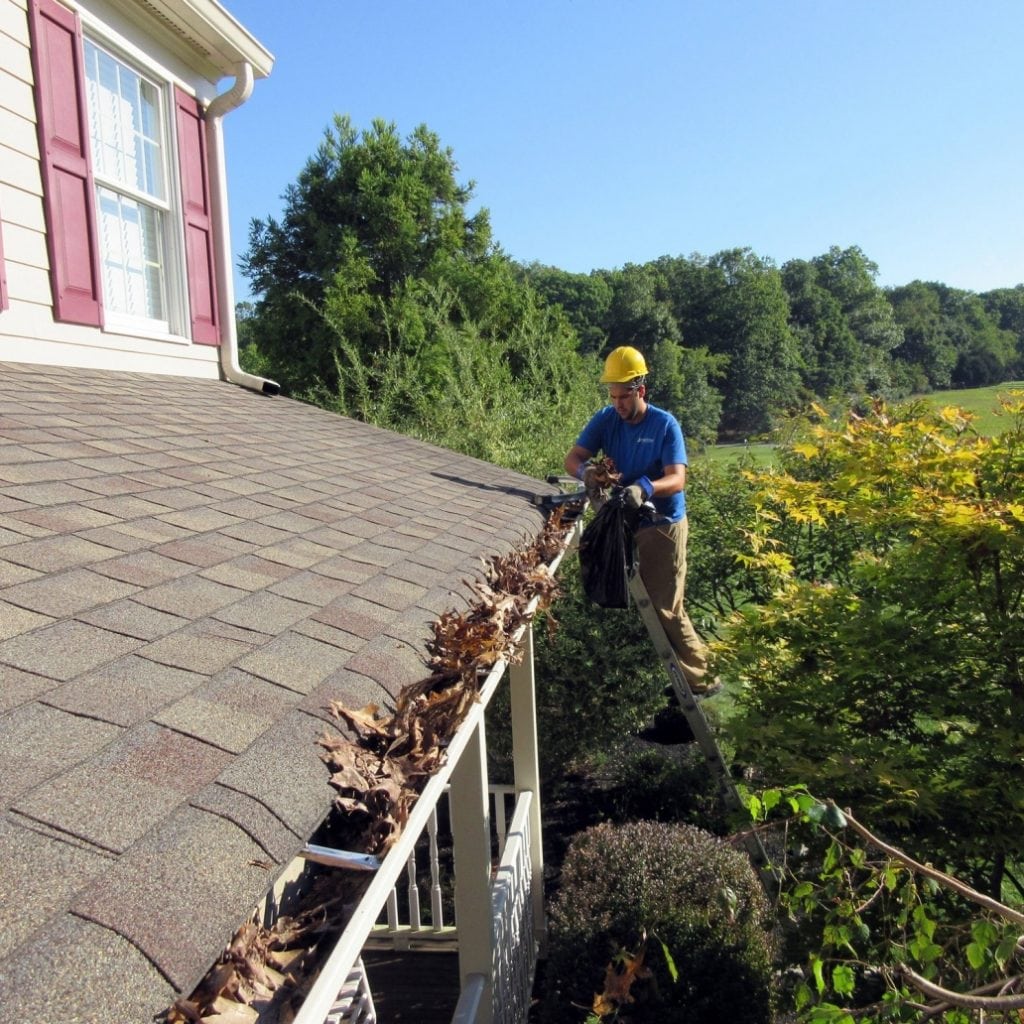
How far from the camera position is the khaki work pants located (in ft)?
18.8

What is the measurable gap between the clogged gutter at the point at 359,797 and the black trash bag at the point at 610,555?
232 cm

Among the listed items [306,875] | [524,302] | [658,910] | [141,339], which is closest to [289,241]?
[524,302]

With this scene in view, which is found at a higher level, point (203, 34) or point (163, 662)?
point (203, 34)

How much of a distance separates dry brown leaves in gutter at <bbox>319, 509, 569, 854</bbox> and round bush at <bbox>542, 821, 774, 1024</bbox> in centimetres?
211

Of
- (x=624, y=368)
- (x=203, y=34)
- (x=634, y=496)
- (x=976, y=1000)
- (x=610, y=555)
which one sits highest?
(x=203, y=34)

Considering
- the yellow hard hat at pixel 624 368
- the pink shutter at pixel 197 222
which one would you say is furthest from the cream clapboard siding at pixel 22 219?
the yellow hard hat at pixel 624 368

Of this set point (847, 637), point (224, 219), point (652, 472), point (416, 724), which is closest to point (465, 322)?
point (224, 219)

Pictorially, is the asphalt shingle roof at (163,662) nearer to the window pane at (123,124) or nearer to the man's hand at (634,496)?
the man's hand at (634,496)

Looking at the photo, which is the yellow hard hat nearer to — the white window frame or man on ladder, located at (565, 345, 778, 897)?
man on ladder, located at (565, 345, 778, 897)

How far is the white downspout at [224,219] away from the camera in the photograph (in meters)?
5.93

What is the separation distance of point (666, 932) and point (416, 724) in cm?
303

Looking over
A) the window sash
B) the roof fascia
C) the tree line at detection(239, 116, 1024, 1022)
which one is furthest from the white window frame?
the tree line at detection(239, 116, 1024, 1022)

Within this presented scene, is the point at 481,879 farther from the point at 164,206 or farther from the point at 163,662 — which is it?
the point at 164,206

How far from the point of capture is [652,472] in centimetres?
557
